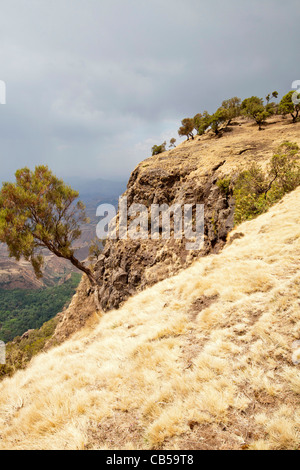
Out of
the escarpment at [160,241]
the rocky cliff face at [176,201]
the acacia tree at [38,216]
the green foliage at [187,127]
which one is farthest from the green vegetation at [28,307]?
the green foliage at [187,127]

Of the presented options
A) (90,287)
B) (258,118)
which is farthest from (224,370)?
(258,118)

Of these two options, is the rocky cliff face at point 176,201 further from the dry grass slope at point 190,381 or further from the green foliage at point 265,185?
the dry grass slope at point 190,381

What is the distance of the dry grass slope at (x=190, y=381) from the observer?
11.0ft

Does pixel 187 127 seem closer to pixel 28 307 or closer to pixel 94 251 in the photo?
pixel 94 251

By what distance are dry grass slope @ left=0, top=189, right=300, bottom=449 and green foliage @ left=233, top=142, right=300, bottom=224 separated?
7.23 metres

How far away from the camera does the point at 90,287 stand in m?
27.3

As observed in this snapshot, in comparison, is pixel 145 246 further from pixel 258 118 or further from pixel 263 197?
pixel 258 118

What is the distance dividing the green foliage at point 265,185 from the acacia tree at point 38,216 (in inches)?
606

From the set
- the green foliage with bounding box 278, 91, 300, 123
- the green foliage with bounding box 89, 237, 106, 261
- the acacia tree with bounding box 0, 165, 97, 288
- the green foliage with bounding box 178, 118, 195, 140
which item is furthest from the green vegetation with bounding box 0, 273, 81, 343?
the green foliage with bounding box 278, 91, 300, 123

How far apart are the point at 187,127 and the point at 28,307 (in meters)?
162

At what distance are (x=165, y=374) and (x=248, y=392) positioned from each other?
190 cm

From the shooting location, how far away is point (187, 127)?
43312 millimetres

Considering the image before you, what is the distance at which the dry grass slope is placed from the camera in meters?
3.36

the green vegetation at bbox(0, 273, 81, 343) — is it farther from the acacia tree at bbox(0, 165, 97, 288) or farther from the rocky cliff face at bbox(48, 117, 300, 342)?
the acacia tree at bbox(0, 165, 97, 288)
